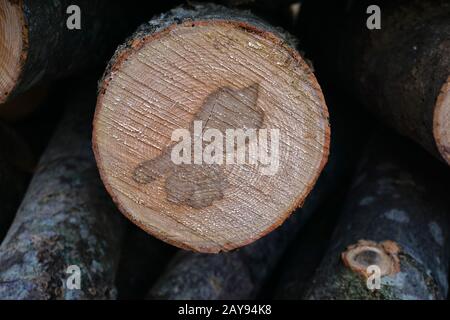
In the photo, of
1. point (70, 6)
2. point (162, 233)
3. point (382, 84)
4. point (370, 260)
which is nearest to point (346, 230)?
point (370, 260)

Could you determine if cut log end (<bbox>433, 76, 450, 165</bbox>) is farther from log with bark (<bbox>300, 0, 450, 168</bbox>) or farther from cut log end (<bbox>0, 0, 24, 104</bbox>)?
cut log end (<bbox>0, 0, 24, 104</bbox>)

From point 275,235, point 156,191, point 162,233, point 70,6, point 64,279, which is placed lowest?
point 275,235

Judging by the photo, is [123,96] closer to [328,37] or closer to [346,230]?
→ [346,230]

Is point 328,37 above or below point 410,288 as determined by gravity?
above

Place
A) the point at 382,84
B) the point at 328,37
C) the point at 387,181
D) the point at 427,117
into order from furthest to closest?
1. the point at 328,37
2. the point at 387,181
3. the point at 382,84
4. the point at 427,117

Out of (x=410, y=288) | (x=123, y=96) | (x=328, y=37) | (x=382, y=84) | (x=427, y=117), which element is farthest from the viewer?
(x=328, y=37)

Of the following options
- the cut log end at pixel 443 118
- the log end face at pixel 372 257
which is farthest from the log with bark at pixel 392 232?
the cut log end at pixel 443 118

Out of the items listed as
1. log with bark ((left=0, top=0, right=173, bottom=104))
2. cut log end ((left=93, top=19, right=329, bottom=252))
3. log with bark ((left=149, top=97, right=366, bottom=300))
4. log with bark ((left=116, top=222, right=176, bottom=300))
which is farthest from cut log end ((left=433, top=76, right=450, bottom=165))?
log with bark ((left=116, top=222, right=176, bottom=300))

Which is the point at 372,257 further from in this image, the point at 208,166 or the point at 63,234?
the point at 63,234
